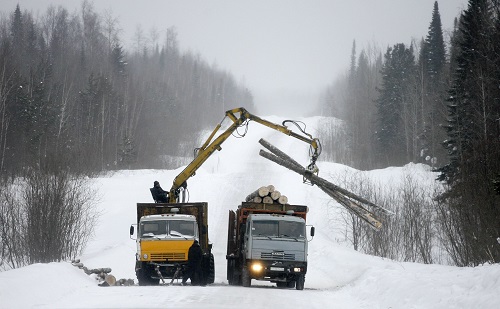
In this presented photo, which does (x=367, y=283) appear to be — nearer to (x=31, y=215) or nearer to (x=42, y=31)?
(x=31, y=215)

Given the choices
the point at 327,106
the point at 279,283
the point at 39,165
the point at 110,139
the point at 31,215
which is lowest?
the point at 279,283

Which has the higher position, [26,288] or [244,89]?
[244,89]

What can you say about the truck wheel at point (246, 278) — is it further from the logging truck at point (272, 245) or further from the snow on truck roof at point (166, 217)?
the snow on truck roof at point (166, 217)

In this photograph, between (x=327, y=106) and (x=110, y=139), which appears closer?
(x=110, y=139)

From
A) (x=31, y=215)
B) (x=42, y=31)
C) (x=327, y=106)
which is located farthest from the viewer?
(x=327, y=106)

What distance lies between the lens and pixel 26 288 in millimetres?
13711

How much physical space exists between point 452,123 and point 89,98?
4804cm

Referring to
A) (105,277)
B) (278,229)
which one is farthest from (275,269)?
(105,277)

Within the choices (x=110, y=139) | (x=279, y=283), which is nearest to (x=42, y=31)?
(x=110, y=139)

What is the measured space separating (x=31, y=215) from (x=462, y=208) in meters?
18.5

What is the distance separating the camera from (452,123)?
38.7m

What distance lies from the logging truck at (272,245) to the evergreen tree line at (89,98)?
11463 millimetres

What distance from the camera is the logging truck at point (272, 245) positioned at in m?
20.1

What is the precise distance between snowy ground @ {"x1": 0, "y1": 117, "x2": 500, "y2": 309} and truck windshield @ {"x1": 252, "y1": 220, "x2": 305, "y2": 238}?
1.89 metres
